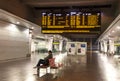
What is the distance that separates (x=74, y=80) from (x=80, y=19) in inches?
287

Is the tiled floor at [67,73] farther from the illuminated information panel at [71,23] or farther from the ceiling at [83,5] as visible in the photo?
the ceiling at [83,5]

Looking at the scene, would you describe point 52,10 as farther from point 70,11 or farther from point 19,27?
point 19,27

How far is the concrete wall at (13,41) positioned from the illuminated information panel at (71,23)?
439 cm

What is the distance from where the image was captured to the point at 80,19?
50.5ft

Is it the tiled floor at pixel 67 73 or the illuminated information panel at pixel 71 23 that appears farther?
the illuminated information panel at pixel 71 23

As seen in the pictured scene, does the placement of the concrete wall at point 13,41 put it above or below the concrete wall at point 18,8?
below

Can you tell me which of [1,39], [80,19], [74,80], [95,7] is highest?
[95,7]

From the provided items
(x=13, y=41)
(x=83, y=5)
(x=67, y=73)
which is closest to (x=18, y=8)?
(x=83, y=5)

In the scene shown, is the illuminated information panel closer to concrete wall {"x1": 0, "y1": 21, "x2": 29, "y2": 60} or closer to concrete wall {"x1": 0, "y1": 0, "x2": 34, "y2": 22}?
concrete wall {"x1": 0, "y1": 0, "x2": 34, "y2": 22}

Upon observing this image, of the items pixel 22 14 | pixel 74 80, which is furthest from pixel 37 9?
pixel 74 80

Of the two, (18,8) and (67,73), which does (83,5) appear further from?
(67,73)

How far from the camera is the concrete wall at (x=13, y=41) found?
730 inches

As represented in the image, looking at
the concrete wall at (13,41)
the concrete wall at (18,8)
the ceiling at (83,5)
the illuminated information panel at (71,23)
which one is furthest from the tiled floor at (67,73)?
the ceiling at (83,5)

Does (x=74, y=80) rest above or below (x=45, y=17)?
below
